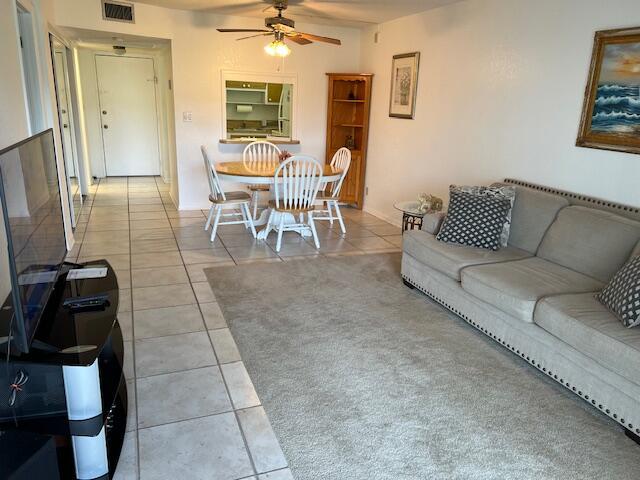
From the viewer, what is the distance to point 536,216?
10.6 feet

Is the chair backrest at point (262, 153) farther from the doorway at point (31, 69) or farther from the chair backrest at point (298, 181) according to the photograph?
the doorway at point (31, 69)

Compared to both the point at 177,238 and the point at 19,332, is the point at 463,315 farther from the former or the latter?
the point at 177,238

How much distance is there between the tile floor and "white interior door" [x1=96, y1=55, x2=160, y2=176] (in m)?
2.90

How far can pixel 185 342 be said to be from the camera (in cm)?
267

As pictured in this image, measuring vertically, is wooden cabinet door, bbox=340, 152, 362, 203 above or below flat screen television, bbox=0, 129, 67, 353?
below

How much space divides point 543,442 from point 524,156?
2.38 meters

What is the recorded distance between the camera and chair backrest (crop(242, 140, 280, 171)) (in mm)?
5374

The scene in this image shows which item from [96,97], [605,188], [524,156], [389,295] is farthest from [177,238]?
[96,97]

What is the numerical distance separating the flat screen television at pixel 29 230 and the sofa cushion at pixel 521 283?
2.21 metres

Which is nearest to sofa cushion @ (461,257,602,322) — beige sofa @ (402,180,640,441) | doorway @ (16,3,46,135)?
beige sofa @ (402,180,640,441)

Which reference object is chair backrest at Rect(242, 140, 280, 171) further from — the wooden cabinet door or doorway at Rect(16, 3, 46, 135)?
doorway at Rect(16, 3, 46, 135)

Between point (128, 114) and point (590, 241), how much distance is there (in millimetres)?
7455

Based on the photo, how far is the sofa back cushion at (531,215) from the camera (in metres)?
3.17

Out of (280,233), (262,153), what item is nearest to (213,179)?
(280,233)
